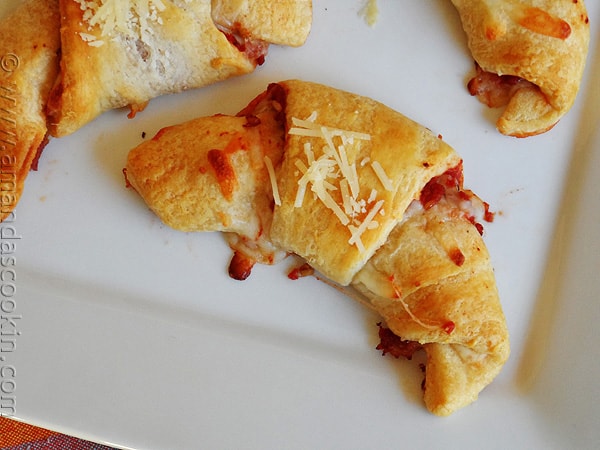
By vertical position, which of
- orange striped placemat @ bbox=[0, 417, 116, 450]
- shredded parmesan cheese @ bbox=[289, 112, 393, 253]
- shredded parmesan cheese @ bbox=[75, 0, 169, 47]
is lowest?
orange striped placemat @ bbox=[0, 417, 116, 450]

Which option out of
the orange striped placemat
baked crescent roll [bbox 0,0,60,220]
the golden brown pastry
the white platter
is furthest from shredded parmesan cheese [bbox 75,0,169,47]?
the orange striped placemat

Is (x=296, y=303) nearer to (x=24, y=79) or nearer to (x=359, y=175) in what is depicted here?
(x=359, y=175)

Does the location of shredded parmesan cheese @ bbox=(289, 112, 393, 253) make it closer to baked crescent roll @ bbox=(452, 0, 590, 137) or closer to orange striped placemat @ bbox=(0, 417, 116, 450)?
baked crescent roll @ bbox=(452, 0, 590, 137)

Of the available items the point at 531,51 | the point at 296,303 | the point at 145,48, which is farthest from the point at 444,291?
the point at 145,48

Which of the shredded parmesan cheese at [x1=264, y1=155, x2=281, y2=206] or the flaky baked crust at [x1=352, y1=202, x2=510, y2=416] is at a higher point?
the shredded parmesan cheese at [x1=264, y1=155, x2=281, y2=206]

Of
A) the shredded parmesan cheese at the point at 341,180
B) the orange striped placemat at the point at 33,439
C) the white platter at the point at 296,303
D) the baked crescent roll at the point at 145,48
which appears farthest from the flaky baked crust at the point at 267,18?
the orange striped placemat at the point at 33,439

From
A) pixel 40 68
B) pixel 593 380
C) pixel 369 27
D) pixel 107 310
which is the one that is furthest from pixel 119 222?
pixel 593 380

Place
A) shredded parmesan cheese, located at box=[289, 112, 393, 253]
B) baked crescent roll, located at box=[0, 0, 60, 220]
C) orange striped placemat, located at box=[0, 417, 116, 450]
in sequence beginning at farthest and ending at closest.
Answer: orange striped placemat, located at box=[0, 417, 116, 450], baked crescent roll, located at box=[0, 0, 60, 220], shredded parmesan cheese, located at box=[289, 112, 393, 253]
